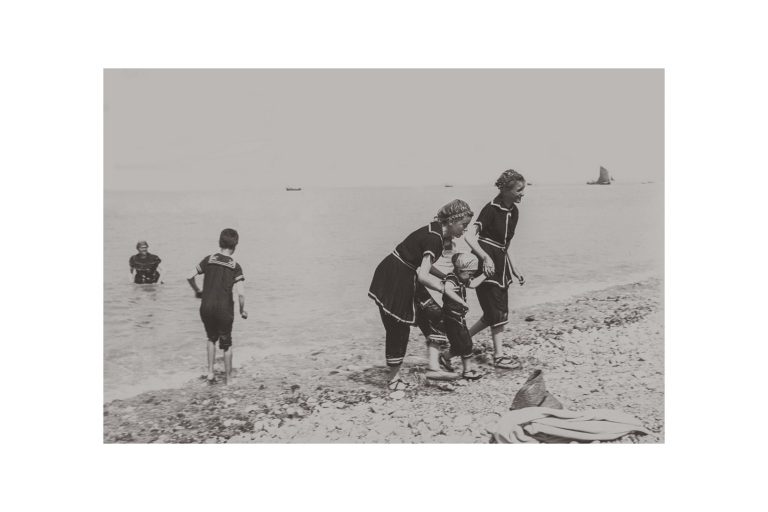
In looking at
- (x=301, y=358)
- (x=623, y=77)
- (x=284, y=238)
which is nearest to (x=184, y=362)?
(x=301, y=358)

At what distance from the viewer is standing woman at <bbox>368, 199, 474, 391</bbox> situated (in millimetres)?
5461

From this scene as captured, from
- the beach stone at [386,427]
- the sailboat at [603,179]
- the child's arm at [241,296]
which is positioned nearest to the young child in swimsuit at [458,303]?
the beach stone at [386,427]

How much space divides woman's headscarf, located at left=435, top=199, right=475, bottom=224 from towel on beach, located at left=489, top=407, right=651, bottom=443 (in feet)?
5.35

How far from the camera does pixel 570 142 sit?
6.08 metres

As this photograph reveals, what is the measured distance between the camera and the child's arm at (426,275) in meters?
5.42

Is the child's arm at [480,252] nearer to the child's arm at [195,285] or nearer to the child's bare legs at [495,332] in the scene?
the child's bare legs at [495,332]

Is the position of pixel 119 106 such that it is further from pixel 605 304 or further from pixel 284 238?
pixel 605 304

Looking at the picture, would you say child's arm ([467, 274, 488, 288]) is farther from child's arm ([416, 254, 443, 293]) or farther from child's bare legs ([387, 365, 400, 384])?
child's bare legs ([387, 365, 400, 384])

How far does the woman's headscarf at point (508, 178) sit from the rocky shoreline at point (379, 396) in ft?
3.69

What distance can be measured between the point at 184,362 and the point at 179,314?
0.40 m

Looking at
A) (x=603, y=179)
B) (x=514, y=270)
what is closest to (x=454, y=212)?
(x=514, y=270)

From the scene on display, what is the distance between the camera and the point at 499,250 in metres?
5.82

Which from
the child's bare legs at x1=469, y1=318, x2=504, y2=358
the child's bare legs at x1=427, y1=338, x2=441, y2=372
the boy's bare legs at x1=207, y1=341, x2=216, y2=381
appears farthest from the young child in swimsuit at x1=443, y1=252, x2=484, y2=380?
the boy's bare legs at x1=207, y1=341, x2=216, y2=381

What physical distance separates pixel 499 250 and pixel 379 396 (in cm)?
158
